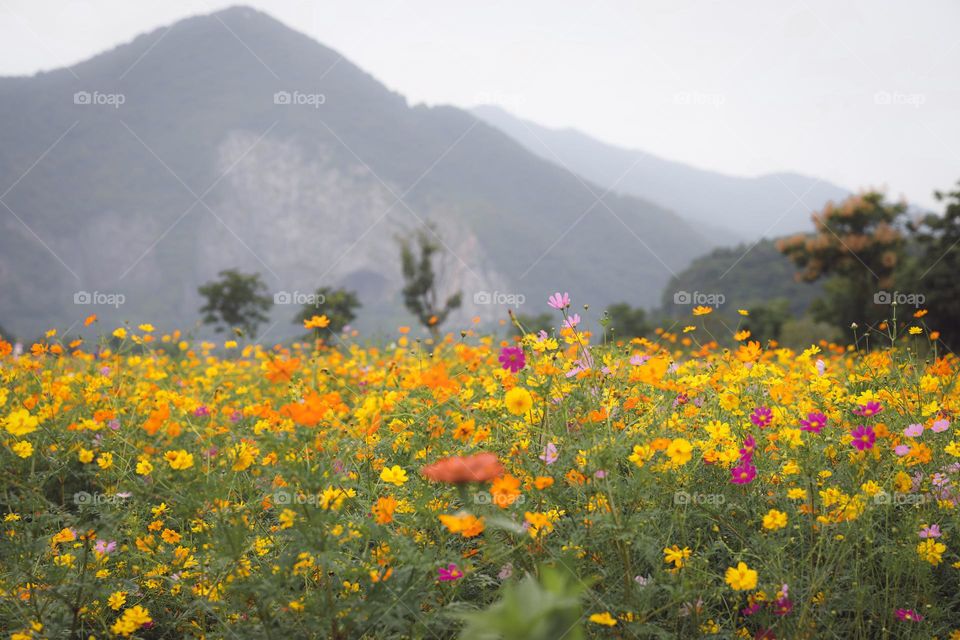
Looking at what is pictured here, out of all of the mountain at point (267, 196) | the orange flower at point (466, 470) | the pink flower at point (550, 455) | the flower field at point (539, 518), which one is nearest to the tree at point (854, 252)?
the flower field at point (539, 518)

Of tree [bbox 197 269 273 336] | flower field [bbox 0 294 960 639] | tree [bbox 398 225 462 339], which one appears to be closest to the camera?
flower field [bbox 0 294 960 639]

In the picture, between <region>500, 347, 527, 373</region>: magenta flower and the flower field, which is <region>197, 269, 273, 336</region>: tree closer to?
the flower field

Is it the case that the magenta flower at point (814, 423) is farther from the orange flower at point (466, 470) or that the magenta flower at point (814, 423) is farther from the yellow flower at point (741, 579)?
the orange flower at point (466, 470)

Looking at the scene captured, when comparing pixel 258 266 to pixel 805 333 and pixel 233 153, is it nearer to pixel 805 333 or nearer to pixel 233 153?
pixel 233 153

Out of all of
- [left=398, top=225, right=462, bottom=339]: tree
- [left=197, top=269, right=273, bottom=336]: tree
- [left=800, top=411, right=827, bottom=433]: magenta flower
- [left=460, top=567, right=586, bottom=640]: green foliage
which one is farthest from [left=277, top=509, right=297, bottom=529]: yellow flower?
[left=197, top=269, right=273, bottom=336]: tree

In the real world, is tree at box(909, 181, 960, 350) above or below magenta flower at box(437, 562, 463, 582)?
above

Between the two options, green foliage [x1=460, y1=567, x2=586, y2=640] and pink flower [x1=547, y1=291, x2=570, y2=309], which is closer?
green foliage [x1=460, y1=567, x2=586, y2=640]

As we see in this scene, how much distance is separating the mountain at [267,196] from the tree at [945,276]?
81.8 meters


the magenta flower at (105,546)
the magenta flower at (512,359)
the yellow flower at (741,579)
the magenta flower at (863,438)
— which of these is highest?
the magenta flower at (512,359)

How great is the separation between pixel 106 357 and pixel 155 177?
139 m

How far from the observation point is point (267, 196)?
125 meters

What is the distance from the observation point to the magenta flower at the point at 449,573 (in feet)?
5.24

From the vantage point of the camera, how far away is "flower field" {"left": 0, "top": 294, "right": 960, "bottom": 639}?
1.62 meters

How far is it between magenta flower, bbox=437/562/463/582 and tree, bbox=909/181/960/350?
14.5m
